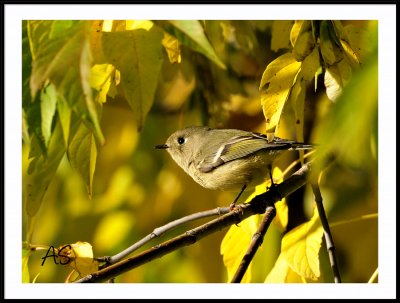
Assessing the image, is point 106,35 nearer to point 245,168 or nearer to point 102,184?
point 245,168

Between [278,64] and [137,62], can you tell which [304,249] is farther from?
[137,62]

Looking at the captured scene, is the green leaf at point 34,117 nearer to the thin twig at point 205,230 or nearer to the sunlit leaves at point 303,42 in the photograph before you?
the thin twig at point 205,230

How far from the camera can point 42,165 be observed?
879 mm

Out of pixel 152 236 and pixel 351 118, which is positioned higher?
pixel 351 118

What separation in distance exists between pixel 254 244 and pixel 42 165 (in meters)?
0.33

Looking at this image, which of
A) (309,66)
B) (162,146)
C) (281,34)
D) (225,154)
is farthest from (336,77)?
(162,146)

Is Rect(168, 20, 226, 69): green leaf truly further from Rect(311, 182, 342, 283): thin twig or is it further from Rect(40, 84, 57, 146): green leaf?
Rect(311, 182, 342, 283): thin twig

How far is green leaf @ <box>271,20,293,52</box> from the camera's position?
A: 1034 mm

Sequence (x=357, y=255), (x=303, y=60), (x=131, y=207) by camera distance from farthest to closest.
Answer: (x=131, y=207), (x=357, y=255), (x=303, y=60)

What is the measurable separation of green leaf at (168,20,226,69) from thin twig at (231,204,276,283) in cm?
30

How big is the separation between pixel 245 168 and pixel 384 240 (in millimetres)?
304

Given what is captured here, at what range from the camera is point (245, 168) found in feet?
3.93

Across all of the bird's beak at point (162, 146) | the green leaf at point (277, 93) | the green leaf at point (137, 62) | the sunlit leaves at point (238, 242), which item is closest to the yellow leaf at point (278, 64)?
the green leaf at point (277, 93)

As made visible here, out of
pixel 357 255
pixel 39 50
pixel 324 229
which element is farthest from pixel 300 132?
pixel 39 50
